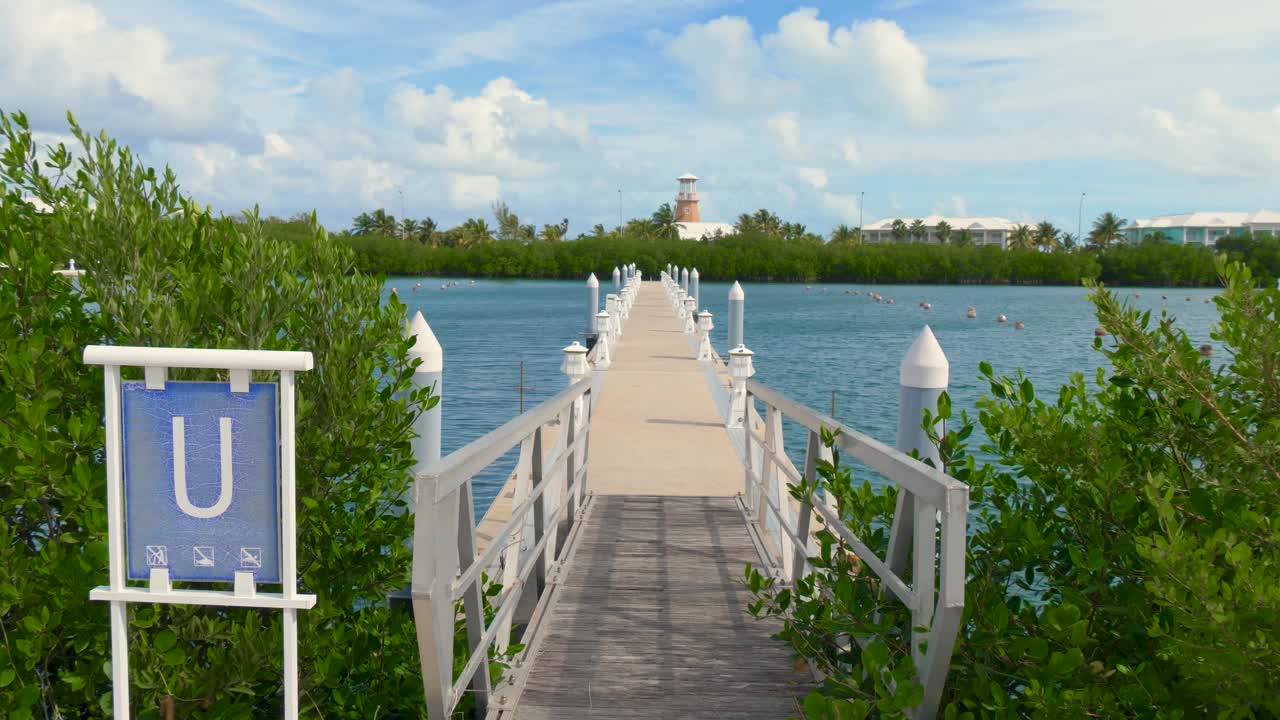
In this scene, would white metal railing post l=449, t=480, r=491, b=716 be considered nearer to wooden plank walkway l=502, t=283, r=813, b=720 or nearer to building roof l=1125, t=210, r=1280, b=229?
wooden plank walkway l=502, t=283, r=813, b=720

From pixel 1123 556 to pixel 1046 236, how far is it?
129168mm

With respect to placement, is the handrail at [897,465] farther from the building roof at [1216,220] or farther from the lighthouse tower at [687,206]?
the building roof at [1216,220]

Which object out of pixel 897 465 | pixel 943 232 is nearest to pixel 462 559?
Result: pixel 897 465

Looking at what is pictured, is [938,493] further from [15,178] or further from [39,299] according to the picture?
[15,178]

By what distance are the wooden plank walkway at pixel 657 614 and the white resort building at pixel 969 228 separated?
13077cm

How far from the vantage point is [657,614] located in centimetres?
473

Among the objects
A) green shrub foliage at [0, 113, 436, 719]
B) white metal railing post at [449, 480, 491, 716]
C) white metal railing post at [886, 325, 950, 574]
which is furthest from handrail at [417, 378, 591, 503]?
white metal railing post at [886, 325, 950, 574]

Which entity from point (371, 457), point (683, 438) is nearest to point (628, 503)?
point (683, 438)

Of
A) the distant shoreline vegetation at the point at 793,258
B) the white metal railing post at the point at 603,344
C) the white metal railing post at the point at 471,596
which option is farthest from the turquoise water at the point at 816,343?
the distant shoreline vegetation at the point at 793,258

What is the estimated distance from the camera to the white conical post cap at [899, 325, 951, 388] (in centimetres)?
591

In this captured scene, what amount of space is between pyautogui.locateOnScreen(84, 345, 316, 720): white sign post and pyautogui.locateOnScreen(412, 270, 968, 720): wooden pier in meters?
0.45

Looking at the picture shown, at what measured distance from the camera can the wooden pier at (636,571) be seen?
8.85 feet

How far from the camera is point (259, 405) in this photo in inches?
104

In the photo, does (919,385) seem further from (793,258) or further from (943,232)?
(943,232)
